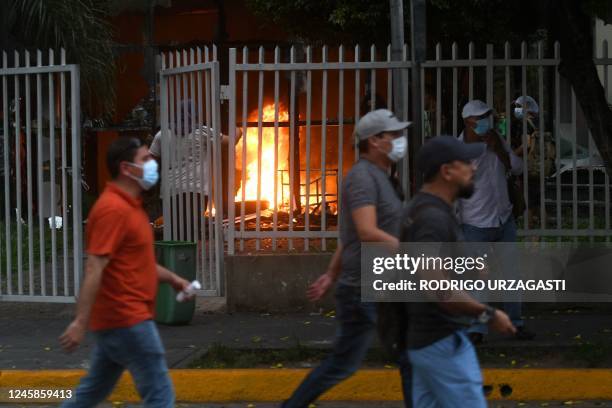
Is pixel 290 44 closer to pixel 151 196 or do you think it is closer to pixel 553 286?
pixel 151 196

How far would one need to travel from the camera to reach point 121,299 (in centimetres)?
514

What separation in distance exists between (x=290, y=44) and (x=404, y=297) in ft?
41.3

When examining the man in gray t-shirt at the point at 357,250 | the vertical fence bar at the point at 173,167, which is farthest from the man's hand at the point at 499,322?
the vertical fence bar at the point at 173,167

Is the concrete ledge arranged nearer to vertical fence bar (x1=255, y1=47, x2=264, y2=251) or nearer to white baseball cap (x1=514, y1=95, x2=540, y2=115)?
vertical fence bar (x1=255, y1=47, x2=264, y2=251)

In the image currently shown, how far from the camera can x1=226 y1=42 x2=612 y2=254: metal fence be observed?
31.6 feet

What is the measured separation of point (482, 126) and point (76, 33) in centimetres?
835

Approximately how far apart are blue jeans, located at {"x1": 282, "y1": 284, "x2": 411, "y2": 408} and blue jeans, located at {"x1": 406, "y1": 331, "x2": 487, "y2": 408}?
119 centimetres

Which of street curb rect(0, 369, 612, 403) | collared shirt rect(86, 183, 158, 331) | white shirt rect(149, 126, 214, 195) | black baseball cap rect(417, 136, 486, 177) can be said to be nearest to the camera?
black baseball cap rect(417, 136, 486, 177)

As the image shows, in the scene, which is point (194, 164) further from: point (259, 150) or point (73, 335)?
point (73, 335)

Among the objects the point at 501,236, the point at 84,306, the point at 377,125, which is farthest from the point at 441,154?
the point at 501,236

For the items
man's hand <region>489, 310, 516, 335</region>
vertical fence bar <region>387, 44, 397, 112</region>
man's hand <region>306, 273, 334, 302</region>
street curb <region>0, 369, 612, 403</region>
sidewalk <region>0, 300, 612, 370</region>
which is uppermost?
vertical fence bar <region>387, 44, 397, 112</region>

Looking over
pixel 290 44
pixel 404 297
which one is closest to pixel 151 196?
pixel 290 44

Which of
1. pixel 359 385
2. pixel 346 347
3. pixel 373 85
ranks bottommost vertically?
pixel 359 385

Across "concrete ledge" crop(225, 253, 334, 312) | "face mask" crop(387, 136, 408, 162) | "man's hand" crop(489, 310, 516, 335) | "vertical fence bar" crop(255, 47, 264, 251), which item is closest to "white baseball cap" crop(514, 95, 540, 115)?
"concrete ledge" crop(225, 253, 334, 312)
